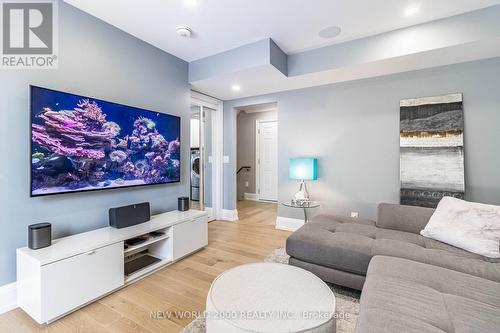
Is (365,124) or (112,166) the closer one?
(112,166)

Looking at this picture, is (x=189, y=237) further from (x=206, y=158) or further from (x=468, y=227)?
(x=468, y=227)

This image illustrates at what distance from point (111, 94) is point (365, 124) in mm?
3170

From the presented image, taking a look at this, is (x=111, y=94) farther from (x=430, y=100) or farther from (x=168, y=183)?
(x=430, y=100)

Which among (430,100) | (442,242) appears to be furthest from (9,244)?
(430,100)

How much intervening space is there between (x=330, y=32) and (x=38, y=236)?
10.9 ft

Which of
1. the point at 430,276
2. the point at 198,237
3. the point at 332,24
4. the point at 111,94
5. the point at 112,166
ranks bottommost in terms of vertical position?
the point at 198,237

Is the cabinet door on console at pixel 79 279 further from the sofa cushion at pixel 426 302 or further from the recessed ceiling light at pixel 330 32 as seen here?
the recessed ceiling light at pixel 330 32

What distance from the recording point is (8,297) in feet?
5.46

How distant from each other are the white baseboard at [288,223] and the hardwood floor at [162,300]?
583 millimetres

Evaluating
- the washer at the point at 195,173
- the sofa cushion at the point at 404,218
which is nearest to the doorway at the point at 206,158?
the washer at the point at 195,173

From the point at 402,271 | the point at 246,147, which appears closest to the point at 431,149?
the point at 402,271

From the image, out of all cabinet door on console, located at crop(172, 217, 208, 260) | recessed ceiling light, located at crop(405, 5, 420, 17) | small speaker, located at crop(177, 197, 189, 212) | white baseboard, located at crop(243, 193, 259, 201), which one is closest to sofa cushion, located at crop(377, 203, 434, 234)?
recessed ceiling light, located at crop(405, 5, 420, 17)

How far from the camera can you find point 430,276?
1271mm

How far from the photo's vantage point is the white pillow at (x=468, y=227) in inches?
63.0
